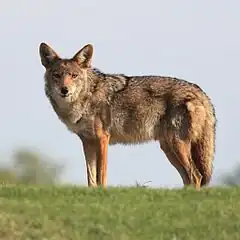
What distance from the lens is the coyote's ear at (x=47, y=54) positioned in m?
16.6

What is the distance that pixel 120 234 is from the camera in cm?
1060

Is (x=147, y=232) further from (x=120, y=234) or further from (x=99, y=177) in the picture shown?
(x=99, y=177)

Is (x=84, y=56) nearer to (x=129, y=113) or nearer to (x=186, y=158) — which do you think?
(x=129, y=113)

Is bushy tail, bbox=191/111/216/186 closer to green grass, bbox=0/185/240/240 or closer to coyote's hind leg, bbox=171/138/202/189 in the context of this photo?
coyote's hind leg, bbox=171/138/202/189

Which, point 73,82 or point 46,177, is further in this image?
point 46,177

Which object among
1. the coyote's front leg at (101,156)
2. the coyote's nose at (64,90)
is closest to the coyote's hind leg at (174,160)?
the coyote's front leg at (101,156)

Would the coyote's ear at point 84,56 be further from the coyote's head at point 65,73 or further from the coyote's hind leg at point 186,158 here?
the coyote's hind leg at point 186,158

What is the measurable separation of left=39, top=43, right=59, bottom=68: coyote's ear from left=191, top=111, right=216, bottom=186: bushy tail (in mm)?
2904

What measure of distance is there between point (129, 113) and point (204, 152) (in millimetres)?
1500

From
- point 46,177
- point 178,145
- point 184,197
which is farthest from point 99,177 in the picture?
point 46,177

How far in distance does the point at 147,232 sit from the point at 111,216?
62 centimetres

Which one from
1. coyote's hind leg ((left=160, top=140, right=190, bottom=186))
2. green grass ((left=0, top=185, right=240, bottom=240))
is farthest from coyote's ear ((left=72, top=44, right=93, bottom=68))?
green grass ((left=0, top=185, right=240, bottom=240))

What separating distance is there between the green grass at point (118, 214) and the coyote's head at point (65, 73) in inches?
135

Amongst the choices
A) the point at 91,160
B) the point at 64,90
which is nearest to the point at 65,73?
the point at 64,90
